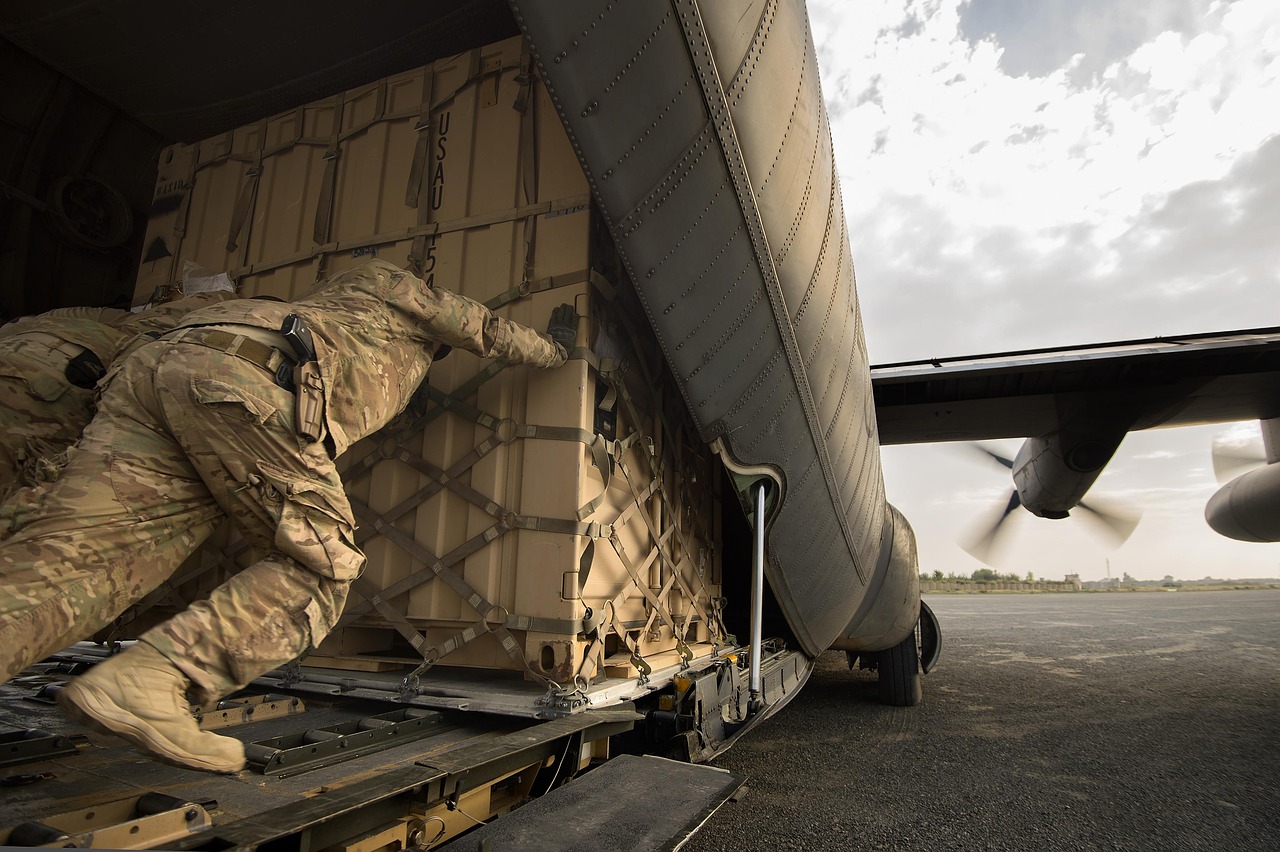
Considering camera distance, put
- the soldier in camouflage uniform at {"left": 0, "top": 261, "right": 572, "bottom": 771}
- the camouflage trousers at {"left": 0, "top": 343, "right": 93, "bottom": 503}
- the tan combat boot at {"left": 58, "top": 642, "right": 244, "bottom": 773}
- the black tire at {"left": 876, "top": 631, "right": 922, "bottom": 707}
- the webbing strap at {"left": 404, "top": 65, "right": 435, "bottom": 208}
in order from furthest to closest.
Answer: the black tire at {"left": 876, "top": 631, "right": 922, "bottom": 707}, the webbing strap at {"left": 404, "top": 65, "right": 435, "bottom": 208}, the camouflage trousers at {"left": 0, "top": 343, "right": 93, "bottom": 503}, the soldier in camouflage uniform at {"left": 0, "top": 261, "right": 572, "bottom": 771}, the tan combat boot at {"left": 58, "top": 642, "right": 244, "bottom": 773}

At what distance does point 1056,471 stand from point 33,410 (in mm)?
8136

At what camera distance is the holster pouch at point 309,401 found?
183 cm

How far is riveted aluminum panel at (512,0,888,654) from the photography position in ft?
6.75

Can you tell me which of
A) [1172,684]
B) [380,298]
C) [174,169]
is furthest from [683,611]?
[1172,684]

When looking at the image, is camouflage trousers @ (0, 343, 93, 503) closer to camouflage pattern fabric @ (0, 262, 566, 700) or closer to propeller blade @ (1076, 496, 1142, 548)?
camouflage pattern fabric @ (0, 262, 566, 700)

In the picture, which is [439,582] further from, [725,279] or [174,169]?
[174,169]

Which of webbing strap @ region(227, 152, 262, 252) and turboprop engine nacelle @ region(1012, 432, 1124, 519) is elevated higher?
webbing strap @ region(227, 152, 262, 252)

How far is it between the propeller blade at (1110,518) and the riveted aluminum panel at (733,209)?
6000mm

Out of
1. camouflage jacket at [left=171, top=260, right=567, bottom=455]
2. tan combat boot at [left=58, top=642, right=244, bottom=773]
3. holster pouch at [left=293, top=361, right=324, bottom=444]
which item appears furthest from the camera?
camouflage jacket at [left=171, top=260, right=567, bottom=455]

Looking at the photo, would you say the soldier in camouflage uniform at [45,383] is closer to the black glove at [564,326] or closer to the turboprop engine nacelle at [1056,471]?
the black glove at [564,326]

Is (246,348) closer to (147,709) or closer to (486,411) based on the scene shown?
(147,709)

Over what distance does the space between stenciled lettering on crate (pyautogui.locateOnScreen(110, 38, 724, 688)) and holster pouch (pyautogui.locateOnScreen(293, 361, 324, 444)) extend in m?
1.03

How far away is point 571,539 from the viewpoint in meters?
2.68

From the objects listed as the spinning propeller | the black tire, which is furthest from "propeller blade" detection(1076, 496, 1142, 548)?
the black tire
